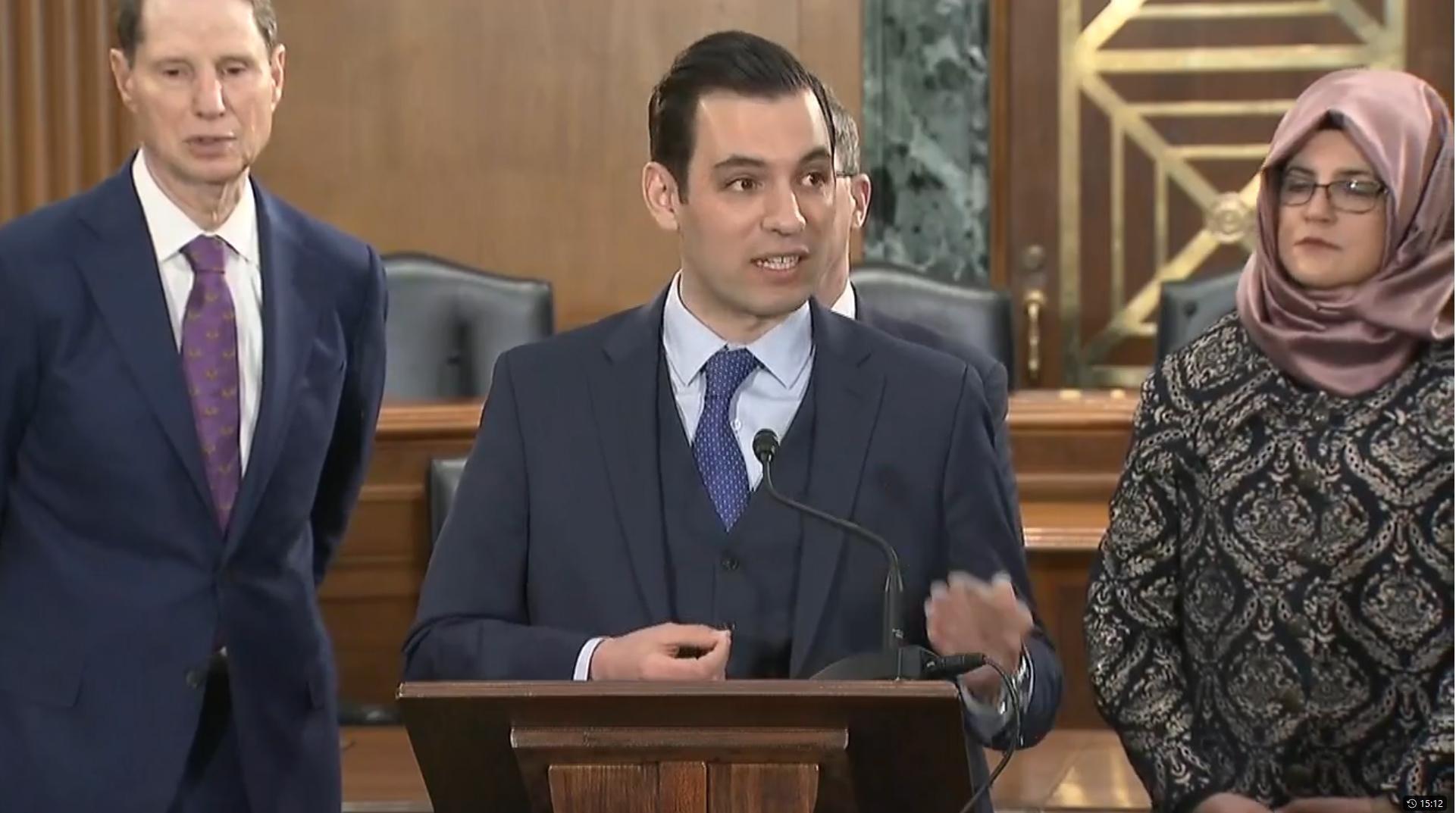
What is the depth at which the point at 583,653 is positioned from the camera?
2.16m

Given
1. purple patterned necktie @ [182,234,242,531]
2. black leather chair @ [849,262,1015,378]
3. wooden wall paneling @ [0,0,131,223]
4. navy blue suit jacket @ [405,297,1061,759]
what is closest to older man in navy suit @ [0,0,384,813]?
purple patterned necktie @ [182,234,242,531]

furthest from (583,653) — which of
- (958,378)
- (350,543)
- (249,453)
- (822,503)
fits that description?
(350,543)

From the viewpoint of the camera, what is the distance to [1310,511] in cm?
243

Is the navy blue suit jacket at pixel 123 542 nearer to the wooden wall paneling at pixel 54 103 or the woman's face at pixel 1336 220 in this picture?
the woman's face at pixel 1336 220

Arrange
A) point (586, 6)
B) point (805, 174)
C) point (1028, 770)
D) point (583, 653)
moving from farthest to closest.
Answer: point (586, 6) < point (1028, 770) < point (805, 174) < point (583, 653)

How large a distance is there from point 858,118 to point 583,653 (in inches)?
202

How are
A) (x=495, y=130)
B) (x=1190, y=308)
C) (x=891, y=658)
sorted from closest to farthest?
(x=891, y=658)
(x=1190, y=308)
(x=495, y=130)

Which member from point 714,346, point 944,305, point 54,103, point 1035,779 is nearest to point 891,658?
point 714,346

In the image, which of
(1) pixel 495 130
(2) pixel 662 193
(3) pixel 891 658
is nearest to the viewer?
(3) pixel 891 658

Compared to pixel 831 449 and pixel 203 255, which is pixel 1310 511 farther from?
pixel 203 255

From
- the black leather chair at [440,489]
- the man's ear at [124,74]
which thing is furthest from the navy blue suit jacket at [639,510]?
the black leather chair at [440,489]

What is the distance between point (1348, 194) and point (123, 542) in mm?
1483

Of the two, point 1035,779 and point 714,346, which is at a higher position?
point 714,346

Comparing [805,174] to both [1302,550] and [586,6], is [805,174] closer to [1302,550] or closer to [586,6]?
[1302,550]
